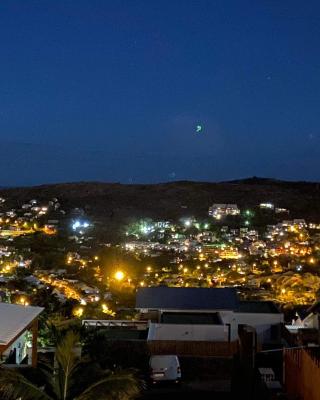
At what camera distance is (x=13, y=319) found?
7004 mm

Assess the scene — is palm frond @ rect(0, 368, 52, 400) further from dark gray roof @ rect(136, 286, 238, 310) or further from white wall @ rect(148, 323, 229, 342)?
Answer: dark gray roof @ rect(136, 286, 238, 310)

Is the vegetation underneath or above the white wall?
above

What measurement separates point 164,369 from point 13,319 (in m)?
3.41

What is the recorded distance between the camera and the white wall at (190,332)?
1217cm

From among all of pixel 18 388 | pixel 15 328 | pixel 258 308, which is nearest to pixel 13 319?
pixel 15 328

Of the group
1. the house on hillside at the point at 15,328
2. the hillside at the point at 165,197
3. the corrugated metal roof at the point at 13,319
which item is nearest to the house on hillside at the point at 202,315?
the house on hillside at the point at 15,328

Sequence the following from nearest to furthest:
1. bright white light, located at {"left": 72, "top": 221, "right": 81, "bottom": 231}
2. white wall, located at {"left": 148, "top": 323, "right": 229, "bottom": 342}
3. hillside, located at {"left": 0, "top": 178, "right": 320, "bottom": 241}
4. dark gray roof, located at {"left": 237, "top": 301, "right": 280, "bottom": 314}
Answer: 1. white wall, located at {"left": 148, "top": 323, "right": 229, "bottom": 342}
2. dark gray roof, located at {"left": 237, "top": 301, "right": 280, "bottom": 314}
3. bright white light, located at {"left": 72, "top": 221, "right": 81, "bottom": 231}
4. hillside, located at {"left": 0, "top": 178, "right": 320, "bottom": 241}

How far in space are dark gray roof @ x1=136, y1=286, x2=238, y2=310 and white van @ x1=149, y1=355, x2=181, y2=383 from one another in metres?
5.38

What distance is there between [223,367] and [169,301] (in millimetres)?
5288

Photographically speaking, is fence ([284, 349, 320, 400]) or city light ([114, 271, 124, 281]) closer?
fence ([284, 349, 320, 400])

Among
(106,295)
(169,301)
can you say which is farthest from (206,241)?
(169,301)

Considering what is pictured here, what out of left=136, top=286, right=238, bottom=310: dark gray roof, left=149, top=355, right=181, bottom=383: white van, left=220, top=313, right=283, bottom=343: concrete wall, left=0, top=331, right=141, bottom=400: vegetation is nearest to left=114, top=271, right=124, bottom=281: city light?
left=136, top=286, right=238, bottom=310: dark gray roof

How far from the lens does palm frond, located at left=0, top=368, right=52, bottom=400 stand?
530cm

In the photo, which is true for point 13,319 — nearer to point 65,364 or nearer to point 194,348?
point 65,364
